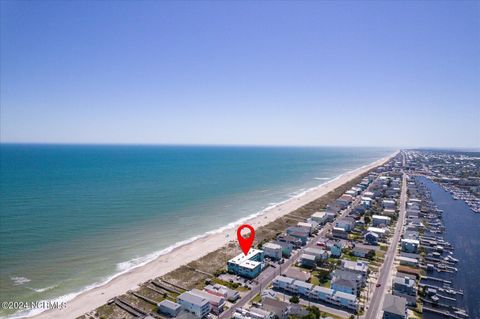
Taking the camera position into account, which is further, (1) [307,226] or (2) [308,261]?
(1) [307,226]

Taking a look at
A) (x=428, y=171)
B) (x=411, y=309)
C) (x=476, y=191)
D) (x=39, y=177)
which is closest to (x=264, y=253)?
(x=411, y=309)

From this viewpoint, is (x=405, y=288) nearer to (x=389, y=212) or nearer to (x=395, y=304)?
(x=395, y=304)

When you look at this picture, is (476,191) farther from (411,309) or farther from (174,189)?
(174,189)

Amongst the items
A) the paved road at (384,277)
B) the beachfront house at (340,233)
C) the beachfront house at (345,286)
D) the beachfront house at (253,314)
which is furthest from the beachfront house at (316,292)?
the beachfront house at (340,233)

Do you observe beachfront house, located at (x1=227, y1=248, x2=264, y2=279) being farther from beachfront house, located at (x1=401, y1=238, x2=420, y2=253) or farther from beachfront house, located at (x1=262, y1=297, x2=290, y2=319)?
beachfront house, located at (x1=401, y1=238, x2=420, y2=253)

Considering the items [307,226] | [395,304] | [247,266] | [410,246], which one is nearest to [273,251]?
[247,266]

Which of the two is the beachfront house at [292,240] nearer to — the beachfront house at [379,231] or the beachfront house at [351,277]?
the beachfront house at [351,277]
